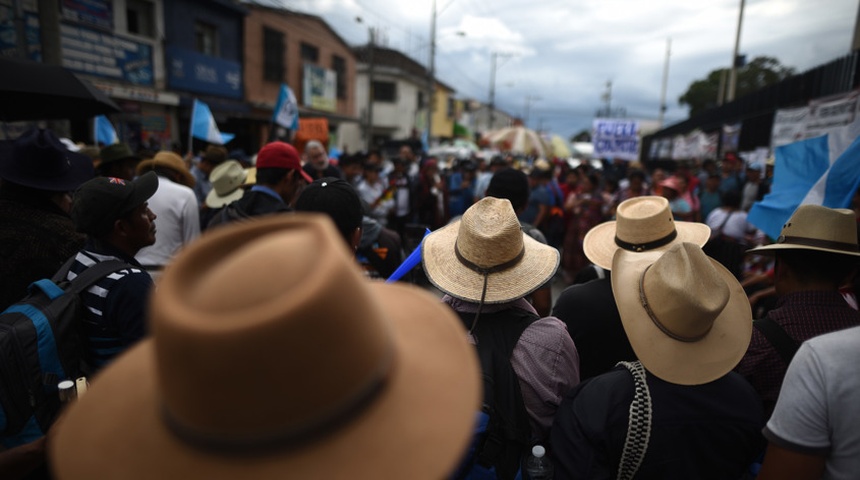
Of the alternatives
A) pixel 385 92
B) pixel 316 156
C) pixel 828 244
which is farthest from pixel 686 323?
pixel 385 92

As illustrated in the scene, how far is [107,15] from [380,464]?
1574 centimetres

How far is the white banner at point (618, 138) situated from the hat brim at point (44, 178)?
52.9 ft

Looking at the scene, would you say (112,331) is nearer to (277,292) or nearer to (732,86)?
(277,292)

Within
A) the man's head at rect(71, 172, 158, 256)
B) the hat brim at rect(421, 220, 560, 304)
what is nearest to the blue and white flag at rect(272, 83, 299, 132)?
the man's head at rect(71, 172, 158, 256)

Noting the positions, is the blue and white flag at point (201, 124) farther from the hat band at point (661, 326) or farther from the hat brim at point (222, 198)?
the hat band at point (661, 326)

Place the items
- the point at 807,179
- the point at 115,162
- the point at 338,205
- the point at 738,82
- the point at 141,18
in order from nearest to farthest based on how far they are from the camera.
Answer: the point at 338,205
the point at 807,179
the point at 115,162
the point at 141,18
the point at 738,82

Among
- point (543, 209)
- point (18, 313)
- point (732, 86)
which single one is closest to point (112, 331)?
point (18, 313)

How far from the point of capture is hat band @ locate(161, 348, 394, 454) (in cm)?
75

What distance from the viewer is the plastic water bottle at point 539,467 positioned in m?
1.67

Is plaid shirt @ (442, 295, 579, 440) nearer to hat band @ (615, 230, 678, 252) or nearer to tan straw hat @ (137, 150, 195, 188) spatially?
hat band @ (615, 230, 678, 252)

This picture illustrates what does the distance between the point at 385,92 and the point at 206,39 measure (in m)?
19.5

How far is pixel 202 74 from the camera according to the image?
16.1 meters

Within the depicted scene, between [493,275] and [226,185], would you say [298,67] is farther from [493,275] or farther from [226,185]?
[493,275]

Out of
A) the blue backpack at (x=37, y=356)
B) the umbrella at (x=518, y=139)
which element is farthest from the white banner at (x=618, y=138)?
the blue backpack at (x=37, y=356)
